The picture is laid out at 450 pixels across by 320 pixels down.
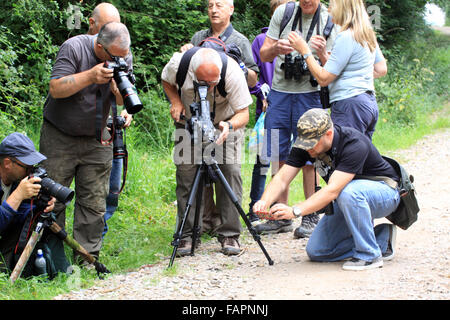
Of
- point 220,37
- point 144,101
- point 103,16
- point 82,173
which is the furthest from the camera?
point 144,101

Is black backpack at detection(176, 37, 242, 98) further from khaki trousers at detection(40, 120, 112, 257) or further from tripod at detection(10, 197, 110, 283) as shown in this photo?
tripod at detection(10, 197, 110, 283)

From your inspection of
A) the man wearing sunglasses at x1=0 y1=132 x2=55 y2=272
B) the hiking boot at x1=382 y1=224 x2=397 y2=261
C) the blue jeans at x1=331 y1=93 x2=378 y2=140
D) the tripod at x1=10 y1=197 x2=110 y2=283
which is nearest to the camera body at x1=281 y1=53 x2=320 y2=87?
the blue jeans at x1=331 y1=93 x2=378 y2=140

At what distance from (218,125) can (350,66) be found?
1205 millimetres

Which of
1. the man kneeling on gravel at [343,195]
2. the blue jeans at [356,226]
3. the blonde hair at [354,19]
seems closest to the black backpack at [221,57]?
the man kneeling on gravel at [343,195]

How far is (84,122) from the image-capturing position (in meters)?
4.38

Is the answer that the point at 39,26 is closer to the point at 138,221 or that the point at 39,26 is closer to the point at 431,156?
the point at 138,221

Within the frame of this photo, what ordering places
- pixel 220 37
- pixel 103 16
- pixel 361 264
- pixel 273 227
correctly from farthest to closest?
pixel 273 227 → pixel 220 37 → pixel 103 16 → pixel 361 264

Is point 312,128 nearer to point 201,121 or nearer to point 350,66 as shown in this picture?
point 201,121

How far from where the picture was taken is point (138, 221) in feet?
19.2

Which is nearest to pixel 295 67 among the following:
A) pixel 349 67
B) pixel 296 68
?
pixel 296 68

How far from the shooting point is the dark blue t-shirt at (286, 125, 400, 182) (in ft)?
13.7

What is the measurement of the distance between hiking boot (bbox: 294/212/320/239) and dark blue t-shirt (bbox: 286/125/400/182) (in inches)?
41.1

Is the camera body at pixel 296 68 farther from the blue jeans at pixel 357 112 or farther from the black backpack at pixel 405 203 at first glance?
the black backpack at pixel 405 203

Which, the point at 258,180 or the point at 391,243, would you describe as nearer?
the point at 391,243
